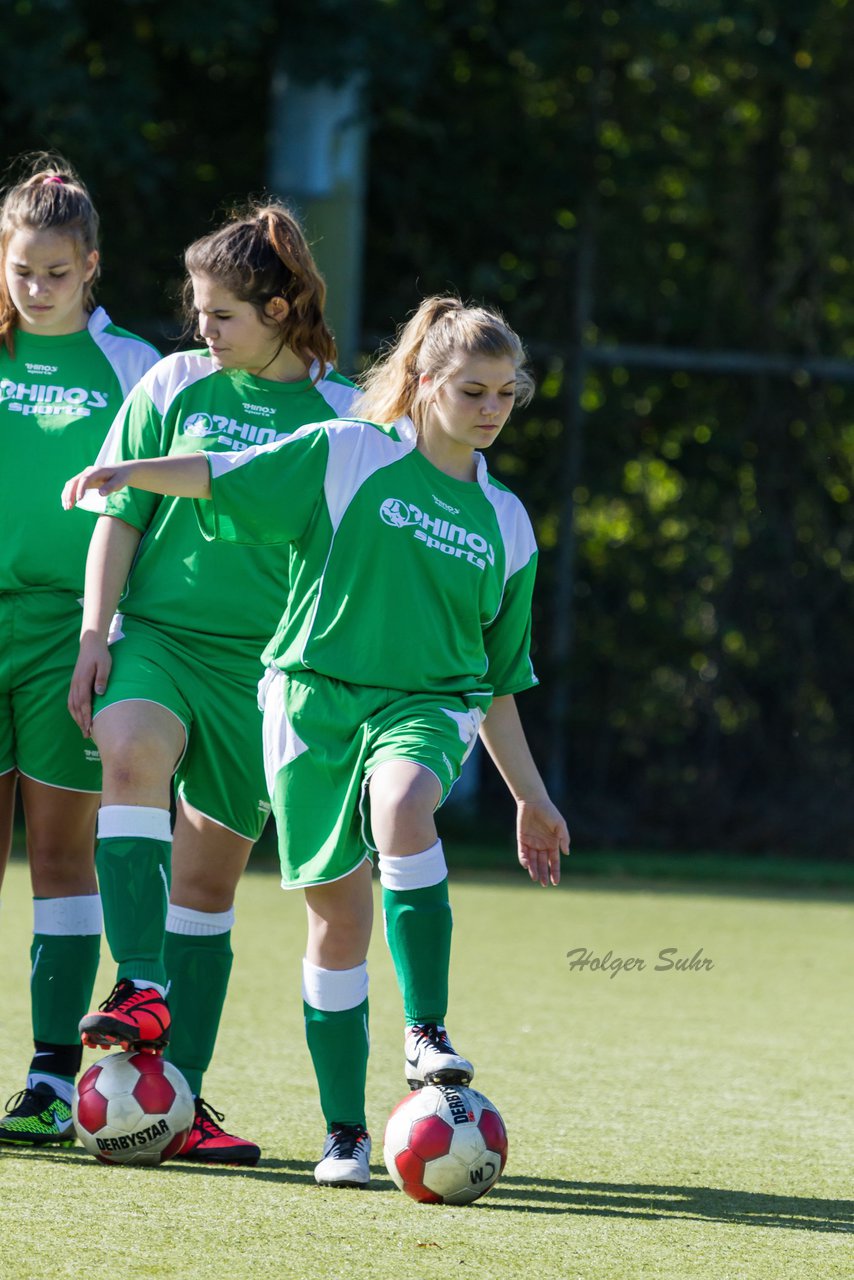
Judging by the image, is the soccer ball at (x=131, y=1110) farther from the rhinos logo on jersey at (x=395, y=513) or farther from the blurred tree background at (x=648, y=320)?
the blurred tree background at (x=648, y=320)

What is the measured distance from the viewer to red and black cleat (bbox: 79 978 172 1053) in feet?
9.45

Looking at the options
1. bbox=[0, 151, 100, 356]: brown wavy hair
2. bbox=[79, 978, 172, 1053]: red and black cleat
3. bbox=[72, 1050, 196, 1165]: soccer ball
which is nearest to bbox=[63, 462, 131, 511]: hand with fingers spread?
bbox=[0, 151, 100, 356]: brown wavy hair

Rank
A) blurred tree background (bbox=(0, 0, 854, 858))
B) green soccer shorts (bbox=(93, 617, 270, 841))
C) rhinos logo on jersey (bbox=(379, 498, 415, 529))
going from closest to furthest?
1. rhinos logo on jersey (bbox=(379, 498, 415, 529))
2. green soccer shorts (bbox=(93, 617, 270, 841))
3. blurred tree background (bbox=(0, 0, 854, 858))

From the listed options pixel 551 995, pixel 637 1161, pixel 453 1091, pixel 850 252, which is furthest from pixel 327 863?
pixel 850 252

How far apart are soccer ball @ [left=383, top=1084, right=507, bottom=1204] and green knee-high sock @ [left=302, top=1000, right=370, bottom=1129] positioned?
205 mm

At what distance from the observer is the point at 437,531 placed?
3.08m

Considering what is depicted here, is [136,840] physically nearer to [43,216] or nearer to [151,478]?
[151,478]

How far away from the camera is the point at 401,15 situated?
27.8 ft

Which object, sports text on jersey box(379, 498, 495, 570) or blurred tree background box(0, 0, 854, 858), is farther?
blurred tree background box(0, 0, 854, 858)

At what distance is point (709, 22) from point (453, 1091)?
7023mm

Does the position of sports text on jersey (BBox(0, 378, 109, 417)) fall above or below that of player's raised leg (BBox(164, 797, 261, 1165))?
above

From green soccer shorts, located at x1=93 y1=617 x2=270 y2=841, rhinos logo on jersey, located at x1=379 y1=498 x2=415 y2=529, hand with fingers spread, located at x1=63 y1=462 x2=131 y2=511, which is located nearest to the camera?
hand with fingers spread, located at x1=63 y1=462 x2=131 y2=511

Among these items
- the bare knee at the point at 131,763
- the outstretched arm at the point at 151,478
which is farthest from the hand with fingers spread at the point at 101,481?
the bare knee at the point at 131,763

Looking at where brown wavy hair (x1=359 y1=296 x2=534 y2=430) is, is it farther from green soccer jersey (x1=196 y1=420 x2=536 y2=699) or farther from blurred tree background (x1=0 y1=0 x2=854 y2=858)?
blurred tree background (x1=0 y1=0 x2=854 y2=858)
